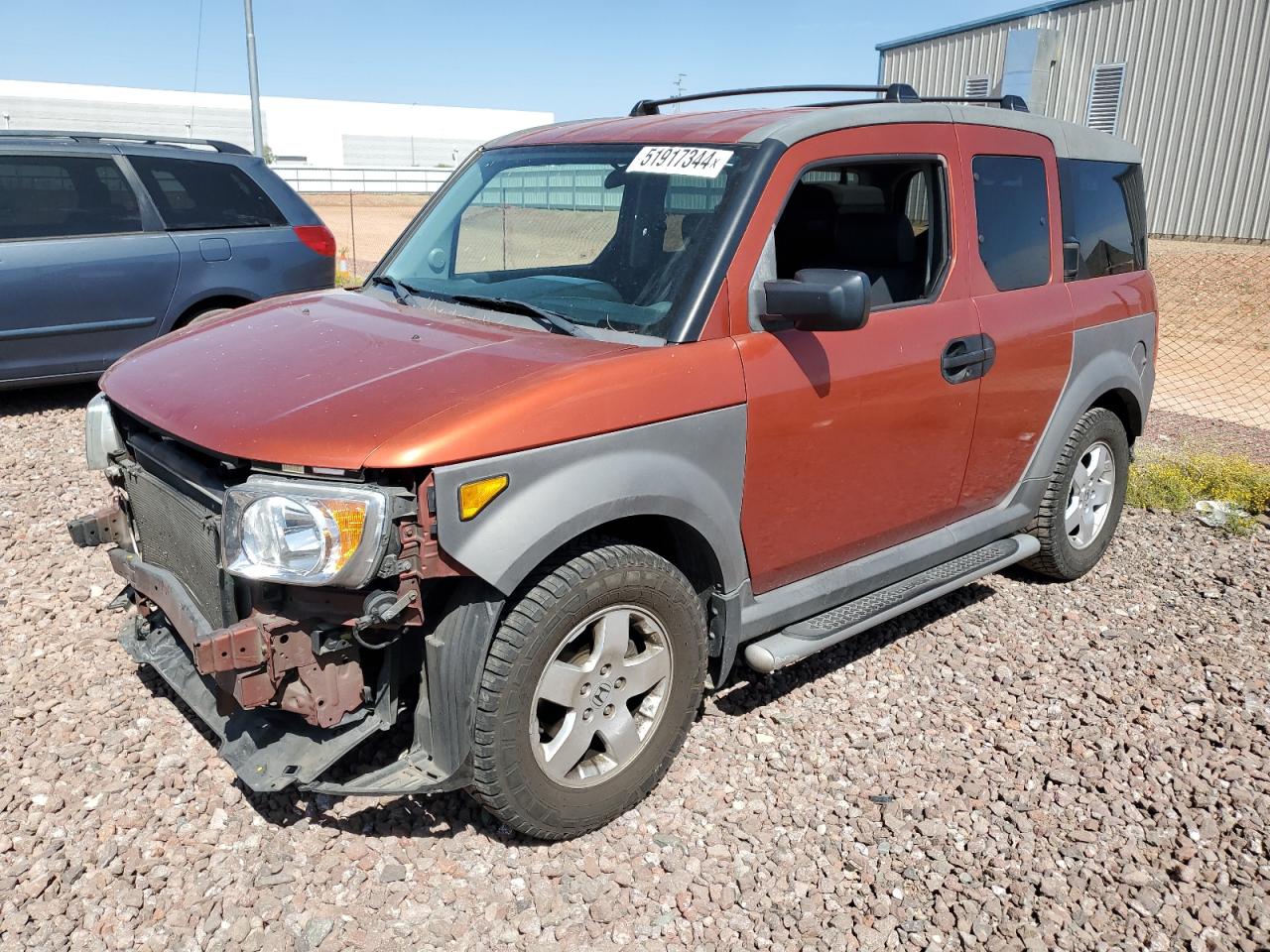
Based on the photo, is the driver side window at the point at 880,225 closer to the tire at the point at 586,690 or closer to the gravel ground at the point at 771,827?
the tire at the point at 586,690

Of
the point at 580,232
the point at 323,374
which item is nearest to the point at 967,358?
the point at 580,232

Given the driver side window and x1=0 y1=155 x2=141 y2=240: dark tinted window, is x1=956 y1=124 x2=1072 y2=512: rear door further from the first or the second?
x1=0 y1=155 x2=141 y2=240: dark tinted window

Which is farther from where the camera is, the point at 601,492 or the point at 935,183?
the point at 935,183

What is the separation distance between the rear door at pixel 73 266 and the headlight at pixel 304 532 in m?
5.42

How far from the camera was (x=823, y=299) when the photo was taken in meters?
3.02

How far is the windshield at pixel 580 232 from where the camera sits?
3.20m

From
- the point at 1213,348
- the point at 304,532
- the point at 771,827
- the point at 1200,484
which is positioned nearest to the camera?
the point at 304,532

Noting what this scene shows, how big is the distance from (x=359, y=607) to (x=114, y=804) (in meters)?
1.31

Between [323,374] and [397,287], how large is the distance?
106 cm

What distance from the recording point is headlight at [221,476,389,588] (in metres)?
2.43

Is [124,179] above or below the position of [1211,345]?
above

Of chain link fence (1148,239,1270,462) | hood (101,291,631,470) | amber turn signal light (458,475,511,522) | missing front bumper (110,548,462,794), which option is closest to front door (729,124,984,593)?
hood (101,291,631,470)

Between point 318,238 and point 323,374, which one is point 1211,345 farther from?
point 323,374

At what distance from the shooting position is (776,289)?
122 inches
